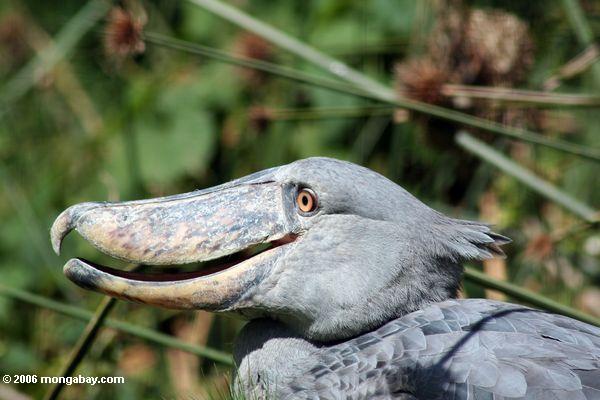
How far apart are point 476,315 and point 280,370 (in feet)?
1.41

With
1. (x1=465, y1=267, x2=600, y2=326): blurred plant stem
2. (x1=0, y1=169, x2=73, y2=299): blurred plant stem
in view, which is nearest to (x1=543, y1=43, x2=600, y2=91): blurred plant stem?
(x1=465, y1=267, x2=600, y2=326): blurred plant stem

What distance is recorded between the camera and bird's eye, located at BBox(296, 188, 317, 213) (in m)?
2.02

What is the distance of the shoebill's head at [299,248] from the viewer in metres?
1.95

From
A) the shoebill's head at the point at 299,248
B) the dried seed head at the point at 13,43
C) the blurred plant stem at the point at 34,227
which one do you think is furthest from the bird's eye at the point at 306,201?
the dried seed head at the point at 13,43

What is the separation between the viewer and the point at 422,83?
9.07 feet

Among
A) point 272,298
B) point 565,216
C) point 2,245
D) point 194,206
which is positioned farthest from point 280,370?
point 2,245

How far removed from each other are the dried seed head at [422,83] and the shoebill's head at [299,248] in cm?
81

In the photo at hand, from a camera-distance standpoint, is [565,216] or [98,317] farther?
[565,216]

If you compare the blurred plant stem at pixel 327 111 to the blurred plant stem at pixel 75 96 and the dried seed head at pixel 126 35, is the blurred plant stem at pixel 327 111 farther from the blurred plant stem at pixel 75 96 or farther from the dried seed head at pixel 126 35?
the blurred plant stem at pixel 75 96

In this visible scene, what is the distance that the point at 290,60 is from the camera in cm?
401

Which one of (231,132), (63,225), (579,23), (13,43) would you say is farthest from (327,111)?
(13,43)

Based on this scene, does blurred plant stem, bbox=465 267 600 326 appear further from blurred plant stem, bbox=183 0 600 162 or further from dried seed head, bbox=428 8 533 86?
dried seed head, bbox=428 8 533 86

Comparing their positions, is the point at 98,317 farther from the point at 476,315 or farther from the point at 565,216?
the point at 565,216

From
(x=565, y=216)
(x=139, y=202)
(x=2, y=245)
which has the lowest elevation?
(x=2, y=245)
